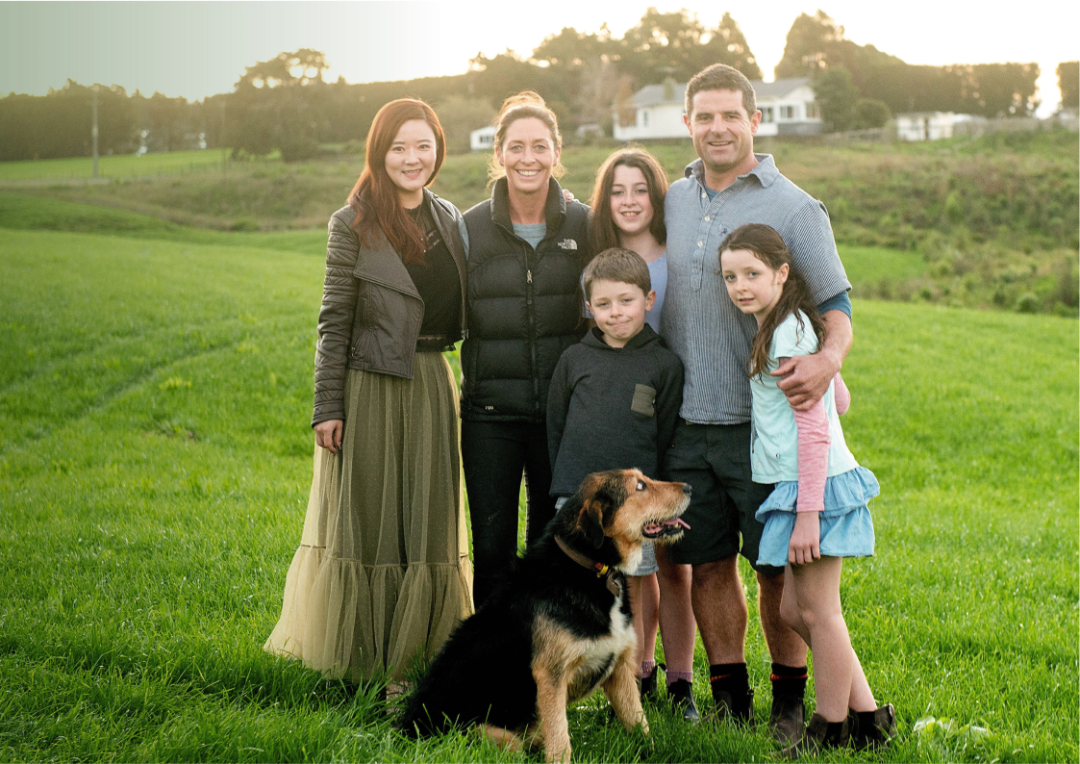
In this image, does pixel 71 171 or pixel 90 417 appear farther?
pixel 71 171

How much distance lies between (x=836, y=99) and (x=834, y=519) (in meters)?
62.3

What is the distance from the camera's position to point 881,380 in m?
13.8

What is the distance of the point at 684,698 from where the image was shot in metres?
4.07

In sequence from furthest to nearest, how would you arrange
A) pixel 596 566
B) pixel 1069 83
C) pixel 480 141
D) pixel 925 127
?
pixel 1069 83
pixel 925 127
pixel 480 141
pixel 596 566

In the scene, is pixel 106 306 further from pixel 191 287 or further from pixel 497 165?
pixel 497 165

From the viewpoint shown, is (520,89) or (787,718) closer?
(787,718)

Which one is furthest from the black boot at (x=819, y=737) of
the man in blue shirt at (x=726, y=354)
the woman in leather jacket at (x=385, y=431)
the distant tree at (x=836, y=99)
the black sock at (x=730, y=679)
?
the distant tree at (x=836, y=99)

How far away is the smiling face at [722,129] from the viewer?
3.78 metres

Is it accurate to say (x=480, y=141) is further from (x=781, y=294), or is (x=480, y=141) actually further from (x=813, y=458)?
(x=813, y=458)

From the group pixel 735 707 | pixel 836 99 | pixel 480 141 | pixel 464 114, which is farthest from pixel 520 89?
pixel 735 707

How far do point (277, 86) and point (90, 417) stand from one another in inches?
913

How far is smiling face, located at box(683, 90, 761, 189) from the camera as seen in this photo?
12.4 feet

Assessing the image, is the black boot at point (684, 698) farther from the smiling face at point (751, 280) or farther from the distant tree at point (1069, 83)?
the distant tree at point (1069, 83)

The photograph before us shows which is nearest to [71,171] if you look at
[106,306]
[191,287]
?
[191,287]
